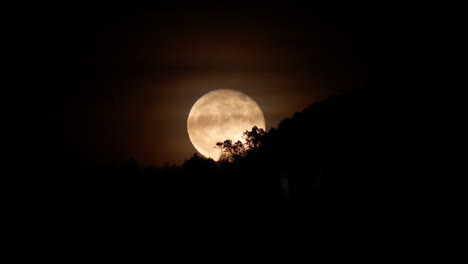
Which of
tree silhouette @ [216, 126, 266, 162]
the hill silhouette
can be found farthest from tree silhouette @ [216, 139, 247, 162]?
the hill silhouette

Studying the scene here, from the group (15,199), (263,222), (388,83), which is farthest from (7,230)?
(388,83)

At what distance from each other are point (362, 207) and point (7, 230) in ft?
52.1

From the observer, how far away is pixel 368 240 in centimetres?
1532

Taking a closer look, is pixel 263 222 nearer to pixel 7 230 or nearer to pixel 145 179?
pixel 7 230

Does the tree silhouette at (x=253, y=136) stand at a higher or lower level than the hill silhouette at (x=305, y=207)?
higher

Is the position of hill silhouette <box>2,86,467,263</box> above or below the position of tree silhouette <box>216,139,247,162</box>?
below

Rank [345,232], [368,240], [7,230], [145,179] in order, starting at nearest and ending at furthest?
[368,240], [345,232], [7,230], [145,179]

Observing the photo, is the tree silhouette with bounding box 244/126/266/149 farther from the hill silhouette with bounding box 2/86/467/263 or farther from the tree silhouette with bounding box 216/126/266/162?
the hill silhouette with bounding box 2/86/467/263

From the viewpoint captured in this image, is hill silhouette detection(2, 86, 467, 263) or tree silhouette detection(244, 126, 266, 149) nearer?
hill silhouette detection(2, 86, 467, 263)

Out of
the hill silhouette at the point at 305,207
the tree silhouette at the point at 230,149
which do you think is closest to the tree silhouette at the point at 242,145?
the tree silhouette at the point at 230,149

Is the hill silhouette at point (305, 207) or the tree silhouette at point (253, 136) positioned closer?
the hill silhouette at point (305, 207)

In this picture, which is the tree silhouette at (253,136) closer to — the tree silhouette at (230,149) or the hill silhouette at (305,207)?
the tree silhouette at (230,149)

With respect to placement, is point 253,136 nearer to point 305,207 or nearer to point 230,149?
point 230,149

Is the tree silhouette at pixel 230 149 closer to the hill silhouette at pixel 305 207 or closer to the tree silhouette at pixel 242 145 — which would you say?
the tree silhouette at pixel 242 145
